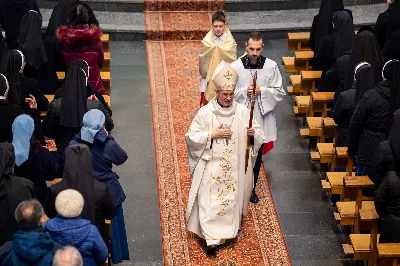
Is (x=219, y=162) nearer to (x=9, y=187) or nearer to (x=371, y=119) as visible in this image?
(x=371, y=119)

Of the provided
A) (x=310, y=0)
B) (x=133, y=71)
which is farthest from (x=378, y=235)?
(x=310, y=0)

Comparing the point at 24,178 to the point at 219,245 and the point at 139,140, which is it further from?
the point at 139,140

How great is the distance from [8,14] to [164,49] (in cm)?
261

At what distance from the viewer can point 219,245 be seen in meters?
9.50

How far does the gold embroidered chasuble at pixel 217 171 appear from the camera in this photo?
29.7 ft

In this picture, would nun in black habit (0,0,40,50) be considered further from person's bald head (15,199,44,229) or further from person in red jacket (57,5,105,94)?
person's bald head (15,199,44,229)

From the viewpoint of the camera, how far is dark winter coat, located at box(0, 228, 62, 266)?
21.9 ft

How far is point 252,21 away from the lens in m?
14.9

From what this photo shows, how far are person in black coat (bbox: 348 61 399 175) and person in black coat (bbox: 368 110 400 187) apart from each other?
2.24 ft

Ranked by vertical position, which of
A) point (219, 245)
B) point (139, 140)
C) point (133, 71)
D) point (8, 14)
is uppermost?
point (8, 14)

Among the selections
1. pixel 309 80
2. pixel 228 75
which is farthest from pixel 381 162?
pixel 309 80

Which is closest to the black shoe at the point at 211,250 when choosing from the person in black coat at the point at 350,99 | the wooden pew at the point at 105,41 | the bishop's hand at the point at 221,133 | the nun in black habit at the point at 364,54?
the bishop's hand at the point at 221,133

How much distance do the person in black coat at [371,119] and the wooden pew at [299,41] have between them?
3.56 meters

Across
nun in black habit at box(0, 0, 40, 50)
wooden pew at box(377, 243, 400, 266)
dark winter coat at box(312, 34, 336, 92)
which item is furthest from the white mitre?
nun in black habit at box(0, 0, 40, 50)
